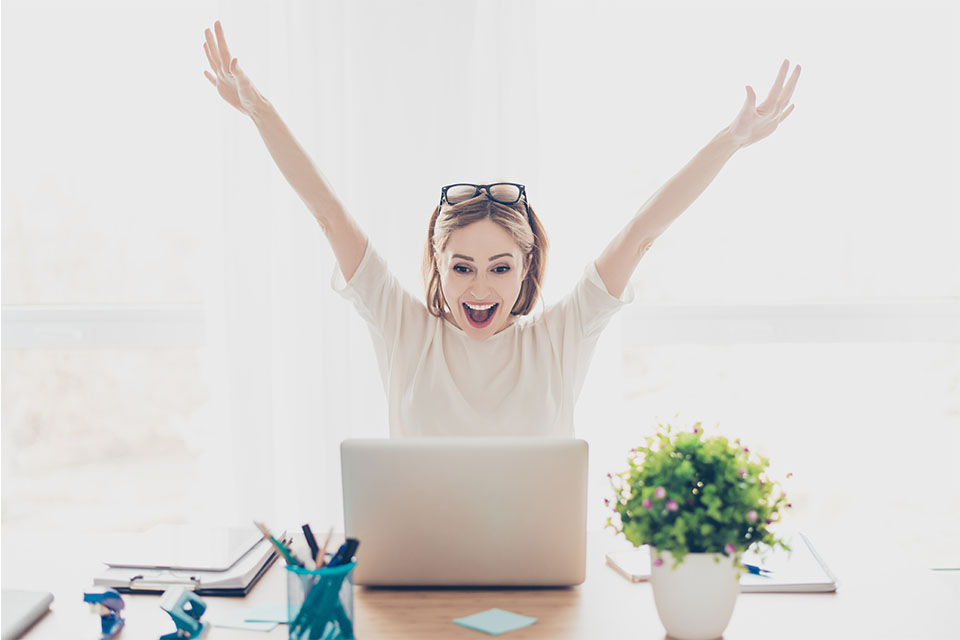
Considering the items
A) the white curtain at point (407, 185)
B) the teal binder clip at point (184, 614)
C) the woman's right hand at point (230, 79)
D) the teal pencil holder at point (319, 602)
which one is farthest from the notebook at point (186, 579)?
the white curtain at point (407, 185)

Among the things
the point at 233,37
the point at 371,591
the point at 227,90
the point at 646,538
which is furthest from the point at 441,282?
the point at 233,37

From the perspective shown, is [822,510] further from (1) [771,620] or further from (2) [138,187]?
(2) [138,187]

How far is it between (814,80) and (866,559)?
1.81m

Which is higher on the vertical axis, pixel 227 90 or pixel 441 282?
pixel 227 90

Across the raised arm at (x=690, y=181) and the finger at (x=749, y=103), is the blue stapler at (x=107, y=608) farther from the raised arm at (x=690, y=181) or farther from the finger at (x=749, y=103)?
the finger at (x=749, y=103)

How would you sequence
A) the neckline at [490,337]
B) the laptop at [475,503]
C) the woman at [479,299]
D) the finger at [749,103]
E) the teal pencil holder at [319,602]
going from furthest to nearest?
the neckline at [490,337] < the woman at [479,299] < the finger at [749,103] < the laptop at [475,503] < the teal pencil holder at [319,602]

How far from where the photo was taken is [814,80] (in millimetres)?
2721

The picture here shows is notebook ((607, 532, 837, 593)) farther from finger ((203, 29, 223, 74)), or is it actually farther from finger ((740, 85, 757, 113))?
finger ((203, 29, 223, 74))

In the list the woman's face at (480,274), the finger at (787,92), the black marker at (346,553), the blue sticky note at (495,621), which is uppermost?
the finger at (787,92)

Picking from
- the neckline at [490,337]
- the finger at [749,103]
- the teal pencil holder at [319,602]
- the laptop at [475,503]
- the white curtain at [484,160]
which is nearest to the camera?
the teal pencil holder at [319,602]

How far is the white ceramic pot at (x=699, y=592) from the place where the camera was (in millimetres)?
1083

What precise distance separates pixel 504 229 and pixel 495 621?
0.93 metres

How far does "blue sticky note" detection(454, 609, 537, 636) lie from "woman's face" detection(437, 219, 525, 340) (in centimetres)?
81

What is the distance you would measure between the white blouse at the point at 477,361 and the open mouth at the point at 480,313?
58 millimetres
